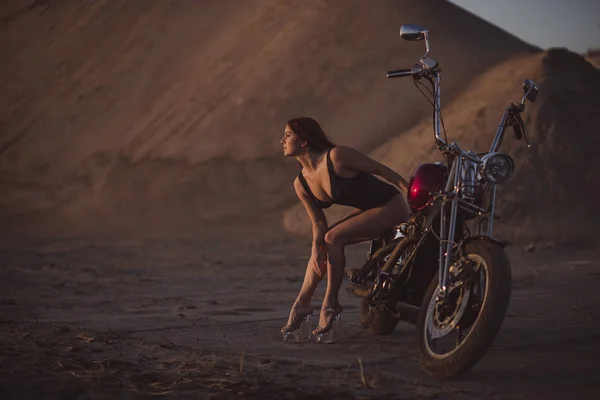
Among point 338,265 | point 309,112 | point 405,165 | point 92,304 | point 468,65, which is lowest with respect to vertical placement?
point 92,304

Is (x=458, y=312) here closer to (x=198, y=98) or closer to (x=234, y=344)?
(x=234, y=344)

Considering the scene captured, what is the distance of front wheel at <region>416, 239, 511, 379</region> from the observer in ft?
12.9

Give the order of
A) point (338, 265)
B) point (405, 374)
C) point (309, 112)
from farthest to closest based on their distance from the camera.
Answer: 1. point (309, 112)
2. point (338, 265)
3. point (405, 374)

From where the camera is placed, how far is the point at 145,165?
2250 cm

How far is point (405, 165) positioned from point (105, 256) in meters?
6.21

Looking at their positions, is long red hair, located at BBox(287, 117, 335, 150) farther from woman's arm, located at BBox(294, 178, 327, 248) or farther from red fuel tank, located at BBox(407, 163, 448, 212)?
red fuel tank, located at BBox(407, 163, 448, 212)

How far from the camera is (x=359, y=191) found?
5535mm

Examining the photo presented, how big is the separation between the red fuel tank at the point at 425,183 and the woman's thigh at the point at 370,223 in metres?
0.41

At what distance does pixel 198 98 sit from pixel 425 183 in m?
19.9

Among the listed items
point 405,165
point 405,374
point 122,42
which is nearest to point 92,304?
point 405,374

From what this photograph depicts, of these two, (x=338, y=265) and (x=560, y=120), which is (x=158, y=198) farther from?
(x=338, y=265)

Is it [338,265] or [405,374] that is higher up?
[338,265]

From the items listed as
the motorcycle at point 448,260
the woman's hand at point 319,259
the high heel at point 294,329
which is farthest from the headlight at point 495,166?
the high heel at point 294,329

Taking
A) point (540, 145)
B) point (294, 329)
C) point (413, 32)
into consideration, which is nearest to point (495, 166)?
point (413, 32)
